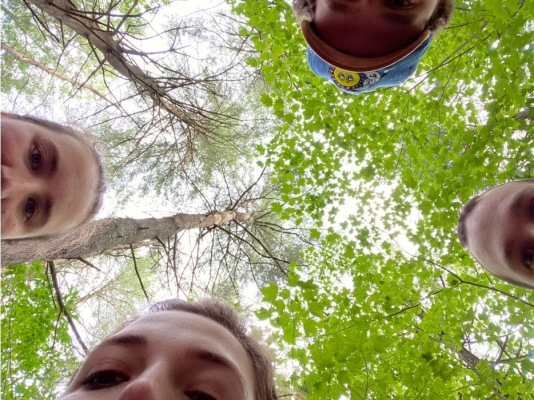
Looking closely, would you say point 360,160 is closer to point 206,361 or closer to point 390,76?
point 390,76

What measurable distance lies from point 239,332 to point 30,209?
1.18 meters

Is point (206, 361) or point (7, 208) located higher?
point (7, 208)

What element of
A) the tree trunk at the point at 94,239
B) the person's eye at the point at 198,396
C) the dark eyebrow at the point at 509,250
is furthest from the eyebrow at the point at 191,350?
the dark eyebrow at the point at 509,250

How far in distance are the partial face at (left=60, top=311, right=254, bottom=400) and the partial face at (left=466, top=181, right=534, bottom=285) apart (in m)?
1.71

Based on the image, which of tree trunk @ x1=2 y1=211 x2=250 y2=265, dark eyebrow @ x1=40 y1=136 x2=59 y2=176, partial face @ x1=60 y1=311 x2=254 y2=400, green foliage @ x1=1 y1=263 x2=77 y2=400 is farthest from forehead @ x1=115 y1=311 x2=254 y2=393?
green foliage @ x1=1 y1=263 x2=77 y2=400

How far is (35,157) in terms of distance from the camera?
1.69 m

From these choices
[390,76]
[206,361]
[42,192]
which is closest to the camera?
[206,361]

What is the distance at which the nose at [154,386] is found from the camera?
1.08m

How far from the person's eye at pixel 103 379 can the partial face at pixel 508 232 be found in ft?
7.02

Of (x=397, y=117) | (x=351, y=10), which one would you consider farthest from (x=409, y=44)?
(x=397, y=117)

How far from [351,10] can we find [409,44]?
1.09 ft

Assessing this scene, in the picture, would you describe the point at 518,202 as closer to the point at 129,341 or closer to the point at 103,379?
the point at 129,341

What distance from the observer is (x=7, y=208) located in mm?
1533

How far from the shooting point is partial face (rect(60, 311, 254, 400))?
1152 millimetres
